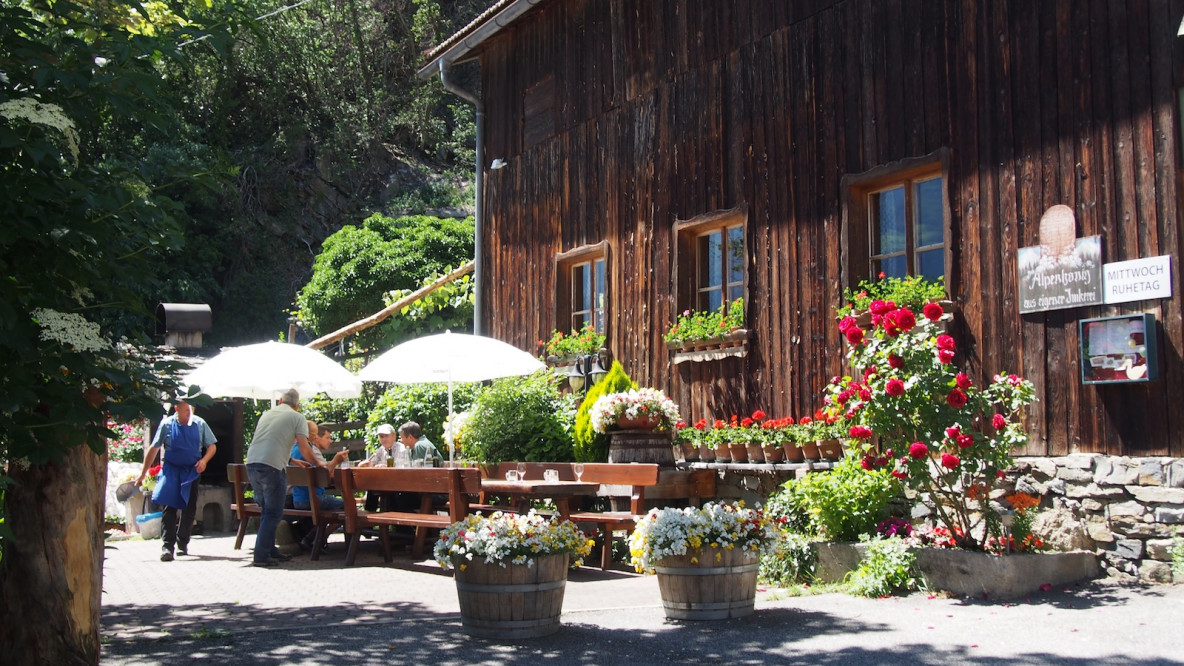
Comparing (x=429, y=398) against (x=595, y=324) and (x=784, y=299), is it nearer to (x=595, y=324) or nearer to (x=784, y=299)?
(x=595, y=324)

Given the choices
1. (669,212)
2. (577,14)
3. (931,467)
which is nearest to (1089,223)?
(931,467)

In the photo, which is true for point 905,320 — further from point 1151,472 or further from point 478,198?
point 478,198

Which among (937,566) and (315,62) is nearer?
(937,566)

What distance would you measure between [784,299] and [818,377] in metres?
0.87

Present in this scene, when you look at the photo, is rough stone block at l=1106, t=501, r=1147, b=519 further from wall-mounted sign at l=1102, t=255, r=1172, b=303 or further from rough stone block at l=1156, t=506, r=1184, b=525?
wall-mounted sign at l=1102, t=255, r=1172, b=303

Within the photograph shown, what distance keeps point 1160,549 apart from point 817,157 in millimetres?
4413

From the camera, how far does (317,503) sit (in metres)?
10.5

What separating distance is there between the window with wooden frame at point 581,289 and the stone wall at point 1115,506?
20.4 feet

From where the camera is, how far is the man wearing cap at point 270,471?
10.2m

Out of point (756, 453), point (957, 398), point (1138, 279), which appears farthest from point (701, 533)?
point (1138, 279)

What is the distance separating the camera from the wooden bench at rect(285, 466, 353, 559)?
10.4 metres

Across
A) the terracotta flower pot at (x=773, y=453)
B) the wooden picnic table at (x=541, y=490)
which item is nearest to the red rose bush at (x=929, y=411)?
the terracotta flower pot at (x=773, y=453)

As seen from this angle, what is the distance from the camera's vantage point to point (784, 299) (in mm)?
10469

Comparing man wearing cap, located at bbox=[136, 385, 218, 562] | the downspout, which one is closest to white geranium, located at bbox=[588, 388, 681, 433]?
man wearing cap, located at bbox=[136, 385, 218, 562]
